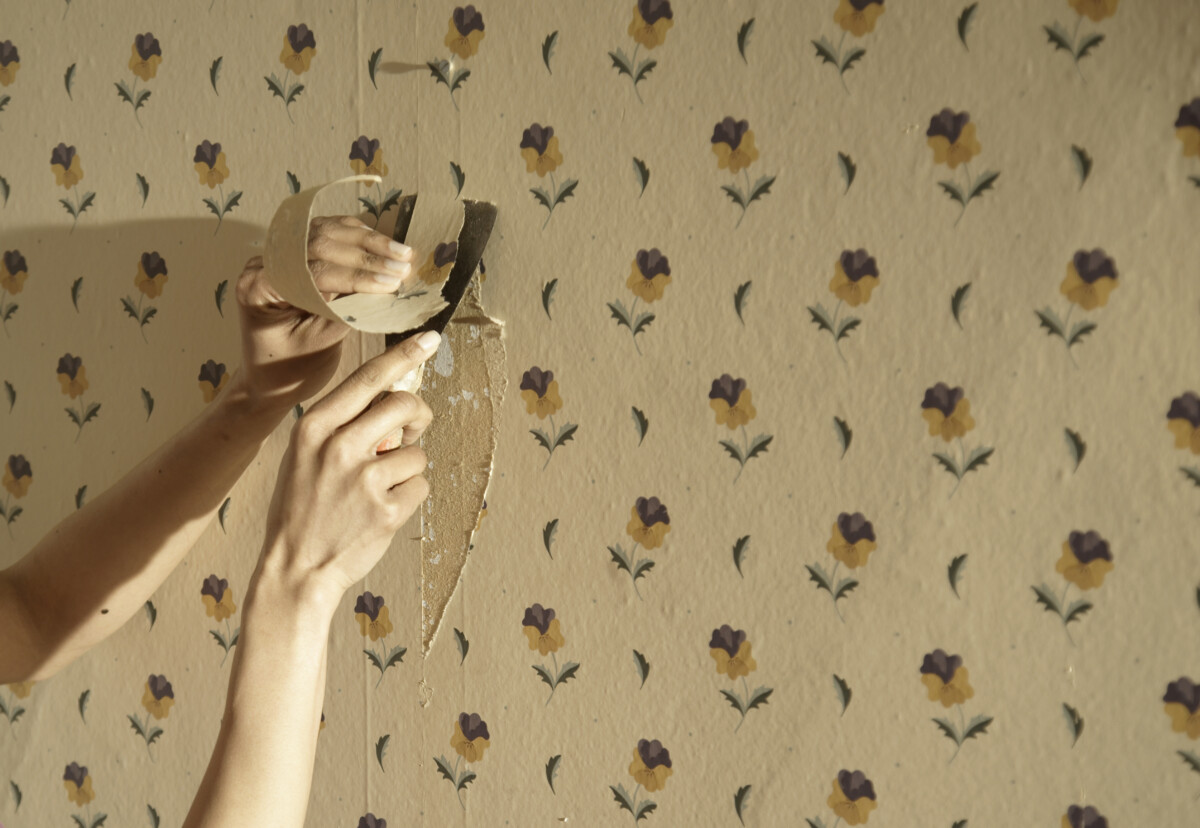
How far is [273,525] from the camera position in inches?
28.9

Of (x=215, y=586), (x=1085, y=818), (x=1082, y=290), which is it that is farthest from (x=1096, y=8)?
(x=215, y=586)

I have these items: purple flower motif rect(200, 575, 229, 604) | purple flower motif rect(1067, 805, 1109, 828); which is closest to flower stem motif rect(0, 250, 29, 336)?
purple flower motif rect(200, 575, 229, 604)

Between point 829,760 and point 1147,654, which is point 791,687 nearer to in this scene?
point 829,760

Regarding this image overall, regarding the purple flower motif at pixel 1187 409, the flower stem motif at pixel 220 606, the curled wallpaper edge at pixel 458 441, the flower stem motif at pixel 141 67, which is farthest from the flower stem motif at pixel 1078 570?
the flower stem motif at pixel 141 67

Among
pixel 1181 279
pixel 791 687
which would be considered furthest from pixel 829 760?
pixel 1181 279

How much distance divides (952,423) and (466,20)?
0.64 meters

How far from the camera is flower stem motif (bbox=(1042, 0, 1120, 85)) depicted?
0.67 m

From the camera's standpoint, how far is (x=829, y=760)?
0.79 m

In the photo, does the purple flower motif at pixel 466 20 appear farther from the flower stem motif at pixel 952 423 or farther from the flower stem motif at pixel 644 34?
the flower stem motif at pixel 952 423

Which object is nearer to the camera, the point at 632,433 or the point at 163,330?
the point at 632,433

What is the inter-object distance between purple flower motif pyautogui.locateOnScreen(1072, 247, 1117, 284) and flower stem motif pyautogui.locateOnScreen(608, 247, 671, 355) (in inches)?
14.0

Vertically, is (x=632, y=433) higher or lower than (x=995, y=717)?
higher

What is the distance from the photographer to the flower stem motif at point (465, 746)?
93 cm

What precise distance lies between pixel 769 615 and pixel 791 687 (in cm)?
7
